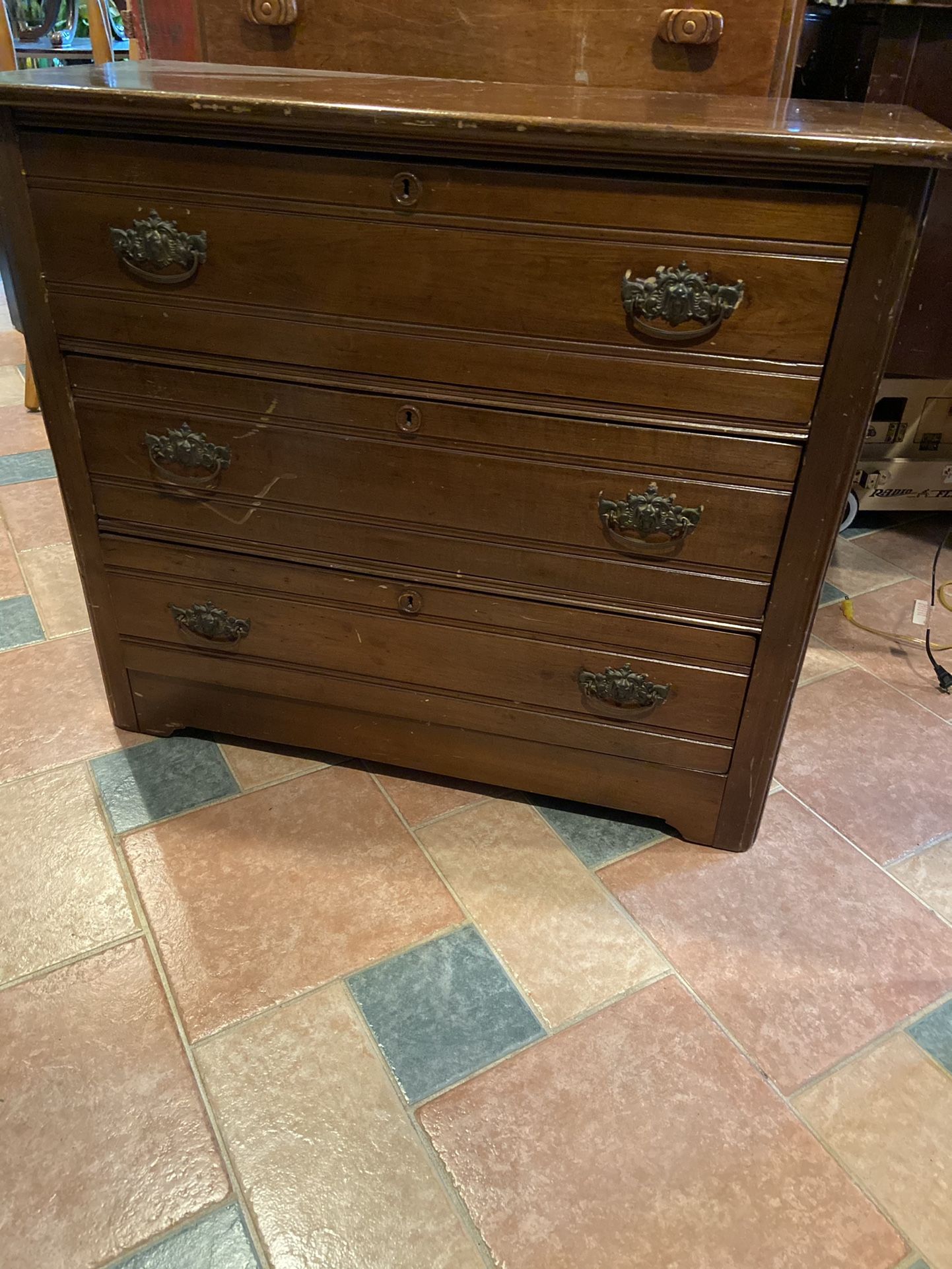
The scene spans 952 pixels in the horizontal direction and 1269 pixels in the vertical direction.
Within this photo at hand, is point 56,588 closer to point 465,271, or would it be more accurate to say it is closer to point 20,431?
point 20,431

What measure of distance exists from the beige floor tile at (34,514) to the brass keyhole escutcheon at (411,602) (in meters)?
1.14

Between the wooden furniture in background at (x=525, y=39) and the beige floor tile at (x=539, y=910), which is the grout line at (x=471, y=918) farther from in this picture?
the wooden furniture in background at (x=525, y=39)

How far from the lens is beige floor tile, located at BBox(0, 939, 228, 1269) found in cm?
91

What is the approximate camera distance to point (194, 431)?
3.89 ft

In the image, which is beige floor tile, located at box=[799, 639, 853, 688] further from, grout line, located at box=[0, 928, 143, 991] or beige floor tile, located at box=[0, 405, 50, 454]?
beige floor tile, located at box=[0, 405, 50, 454]

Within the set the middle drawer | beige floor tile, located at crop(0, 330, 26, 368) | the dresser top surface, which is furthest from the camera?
beige floor tile, located at crop(0, 330, 26, 368)

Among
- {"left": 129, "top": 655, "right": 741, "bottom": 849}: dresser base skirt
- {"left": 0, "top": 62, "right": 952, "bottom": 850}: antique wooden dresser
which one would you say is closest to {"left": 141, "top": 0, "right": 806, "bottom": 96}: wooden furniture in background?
{"left": 0, "top": 62, "right": 952, "bottom": 850}: antique wooden dresser

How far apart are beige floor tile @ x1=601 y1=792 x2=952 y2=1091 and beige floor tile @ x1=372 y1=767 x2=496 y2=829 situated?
25cm

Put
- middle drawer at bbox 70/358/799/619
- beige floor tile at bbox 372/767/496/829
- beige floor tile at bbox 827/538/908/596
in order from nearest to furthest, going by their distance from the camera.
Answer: middle drawer at bbox 70/358/799/619 < beige floor tile at bbox 372/767/496/829 < beige floor tile at bbox 827/538/908/596

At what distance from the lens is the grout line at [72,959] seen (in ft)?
3.72

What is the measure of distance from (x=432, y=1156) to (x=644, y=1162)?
23 cm

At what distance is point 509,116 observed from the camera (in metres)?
0.90

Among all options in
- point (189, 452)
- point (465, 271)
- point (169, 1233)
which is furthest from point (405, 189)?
point (169, 1233)

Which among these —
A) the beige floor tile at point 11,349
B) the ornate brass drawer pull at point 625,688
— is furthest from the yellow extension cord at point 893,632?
the beige floor tile at point 11,349
